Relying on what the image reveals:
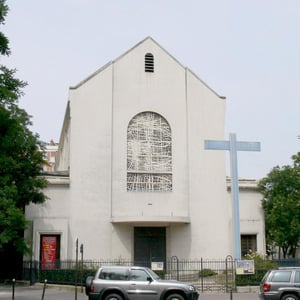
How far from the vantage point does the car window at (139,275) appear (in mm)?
20359

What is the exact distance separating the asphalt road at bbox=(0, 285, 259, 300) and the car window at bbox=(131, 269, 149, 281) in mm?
5627

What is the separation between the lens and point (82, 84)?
37.3 m

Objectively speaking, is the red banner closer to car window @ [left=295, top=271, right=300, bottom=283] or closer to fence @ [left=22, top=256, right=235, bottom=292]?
fence @ [left=22, top=256, right=235, bottom=292]

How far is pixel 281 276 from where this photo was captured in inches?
812

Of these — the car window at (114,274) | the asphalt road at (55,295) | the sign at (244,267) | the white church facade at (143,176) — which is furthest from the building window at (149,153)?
the car window at (114,274)

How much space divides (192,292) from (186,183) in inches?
704

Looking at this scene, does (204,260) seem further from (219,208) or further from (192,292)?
(192,292)

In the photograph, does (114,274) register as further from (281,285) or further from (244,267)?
(244,267)

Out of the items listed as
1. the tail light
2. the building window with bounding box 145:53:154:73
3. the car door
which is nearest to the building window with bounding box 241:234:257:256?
the building window with bounding box 145:53:154:73

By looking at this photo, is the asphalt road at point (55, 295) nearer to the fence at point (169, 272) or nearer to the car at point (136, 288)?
the fence at point (169, 272)

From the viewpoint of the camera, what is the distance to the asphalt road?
25.2 m

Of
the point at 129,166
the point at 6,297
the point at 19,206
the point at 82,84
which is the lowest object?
the point at 6,297

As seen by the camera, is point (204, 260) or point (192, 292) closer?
point (192, 292)

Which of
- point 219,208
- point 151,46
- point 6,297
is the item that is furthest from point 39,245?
point 151,46
